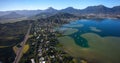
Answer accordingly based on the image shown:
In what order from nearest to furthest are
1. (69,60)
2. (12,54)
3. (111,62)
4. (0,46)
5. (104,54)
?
(111,62) < (69,60) < (104,54) < (12,54) < (0,46)

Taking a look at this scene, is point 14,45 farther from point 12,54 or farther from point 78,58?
point 78,58

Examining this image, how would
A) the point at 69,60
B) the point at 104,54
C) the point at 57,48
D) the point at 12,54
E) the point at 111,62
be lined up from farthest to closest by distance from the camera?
the point at 57,48 → the point at 12,54 → the point at 104,54 → the point at 69,60 → the point at 111,62

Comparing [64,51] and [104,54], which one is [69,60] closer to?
[64,51]

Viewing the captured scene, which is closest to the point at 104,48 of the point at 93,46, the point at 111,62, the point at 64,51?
the point at 93,46

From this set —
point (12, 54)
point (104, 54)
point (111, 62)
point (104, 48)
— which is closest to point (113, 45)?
point (104, 48)

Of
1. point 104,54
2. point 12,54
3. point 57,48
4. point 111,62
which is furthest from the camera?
point 57,48

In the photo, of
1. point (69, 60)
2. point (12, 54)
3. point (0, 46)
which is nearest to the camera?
point (69, 60)

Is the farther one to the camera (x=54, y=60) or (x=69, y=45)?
(x=69, y=45)

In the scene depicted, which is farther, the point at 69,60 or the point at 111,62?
the point at 69,60
